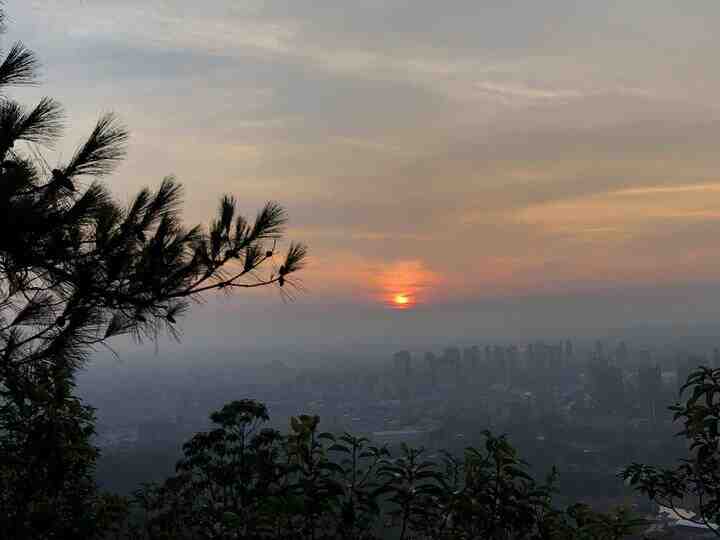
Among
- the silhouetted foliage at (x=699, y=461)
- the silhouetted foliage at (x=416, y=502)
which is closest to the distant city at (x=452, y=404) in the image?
the silhouetted foliage at (x=699, y=461)

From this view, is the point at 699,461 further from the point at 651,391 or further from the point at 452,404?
the point at 452,404

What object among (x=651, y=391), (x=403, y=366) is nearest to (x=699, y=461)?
(x=651, y=391)

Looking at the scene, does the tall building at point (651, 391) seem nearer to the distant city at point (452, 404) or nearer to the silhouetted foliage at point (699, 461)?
the distant city at point (452, 404)

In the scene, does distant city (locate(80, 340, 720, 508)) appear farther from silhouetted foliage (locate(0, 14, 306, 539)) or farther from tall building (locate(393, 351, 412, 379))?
silhouetted foliage (locate(0, 14, 306, 539))

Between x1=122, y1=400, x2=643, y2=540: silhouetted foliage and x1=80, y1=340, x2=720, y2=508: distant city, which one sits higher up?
x1=122, y1=400, x2=643, y2=540: silhouetted foliage

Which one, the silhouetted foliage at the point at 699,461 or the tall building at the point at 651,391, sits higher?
the silhouetted foliage at the point at 699,461

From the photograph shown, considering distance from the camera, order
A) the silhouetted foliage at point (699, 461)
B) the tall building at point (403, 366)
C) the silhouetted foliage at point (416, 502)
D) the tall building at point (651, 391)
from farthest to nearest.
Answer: the tall building at point (403, 366)
the tall building at point (651, 391)
the silhouetted foliage at point (416, 502)
the silhouetted foliage at point (699, 461)

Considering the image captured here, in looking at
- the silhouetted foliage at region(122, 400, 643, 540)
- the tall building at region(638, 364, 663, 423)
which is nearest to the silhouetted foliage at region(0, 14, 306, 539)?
the silhouetted foliage at region(122, 400, 643, 540)

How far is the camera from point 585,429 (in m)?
52.2

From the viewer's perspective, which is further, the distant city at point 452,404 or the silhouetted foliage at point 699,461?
the distant city at point 452,404

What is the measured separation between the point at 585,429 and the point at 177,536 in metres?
54.9

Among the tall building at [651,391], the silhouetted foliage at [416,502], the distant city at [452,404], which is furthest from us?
the tall building at [651,391]

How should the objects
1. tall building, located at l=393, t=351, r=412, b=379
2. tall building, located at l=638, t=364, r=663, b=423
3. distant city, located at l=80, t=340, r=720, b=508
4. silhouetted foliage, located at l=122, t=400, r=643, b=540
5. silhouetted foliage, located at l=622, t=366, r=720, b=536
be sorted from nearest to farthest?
silhouetted foliage, located at l=622, t=366, r=720, b=536
silhouetted foliage, located at l=122, t=400, r=643, b=540
distant city, located at l=80, t=340, r=720, b=508
tall building, located at l=638, t=364, r=663, b=423
tall building, located at l=393, t=351, r=412, b=379

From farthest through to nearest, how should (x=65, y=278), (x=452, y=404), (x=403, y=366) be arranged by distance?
(x=403, y=366), (x=452, y=404), (x=65, y=278)
